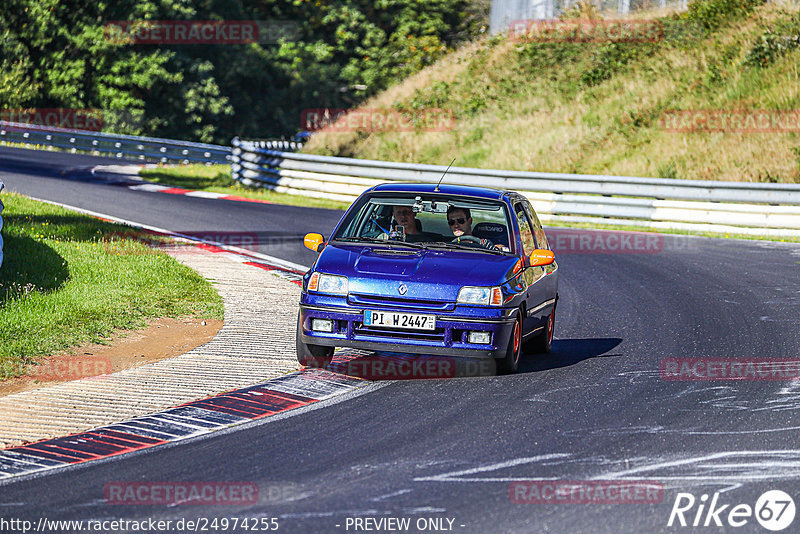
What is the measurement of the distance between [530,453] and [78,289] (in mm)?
6931

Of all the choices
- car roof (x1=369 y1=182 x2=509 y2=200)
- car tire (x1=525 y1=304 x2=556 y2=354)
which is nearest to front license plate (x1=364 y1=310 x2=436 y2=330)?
car roof (x1=369 y1=182 x2=509 y2=200)

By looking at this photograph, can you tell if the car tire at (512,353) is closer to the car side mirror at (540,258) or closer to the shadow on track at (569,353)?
the shadow on track at (569,353)

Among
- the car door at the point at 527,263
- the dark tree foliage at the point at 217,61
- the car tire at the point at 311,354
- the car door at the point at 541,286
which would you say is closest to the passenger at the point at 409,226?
the car door at the point at 527,263

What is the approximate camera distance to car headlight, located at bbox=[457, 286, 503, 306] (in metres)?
9.07

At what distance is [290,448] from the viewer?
6.96 meters

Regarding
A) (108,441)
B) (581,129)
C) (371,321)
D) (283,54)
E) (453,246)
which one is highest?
(283,54)

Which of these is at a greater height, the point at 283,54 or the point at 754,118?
the point at 283,54

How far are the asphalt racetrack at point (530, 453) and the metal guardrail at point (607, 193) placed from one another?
10.3 m

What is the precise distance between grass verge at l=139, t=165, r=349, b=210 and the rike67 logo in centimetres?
2029

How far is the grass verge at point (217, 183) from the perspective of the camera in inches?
1069

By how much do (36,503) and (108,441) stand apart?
1.35m

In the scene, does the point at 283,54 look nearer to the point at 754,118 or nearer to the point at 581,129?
the point at 581,129

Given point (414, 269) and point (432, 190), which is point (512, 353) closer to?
point (414, 269)

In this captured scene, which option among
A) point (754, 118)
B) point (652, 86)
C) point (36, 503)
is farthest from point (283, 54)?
point (36, 503)
